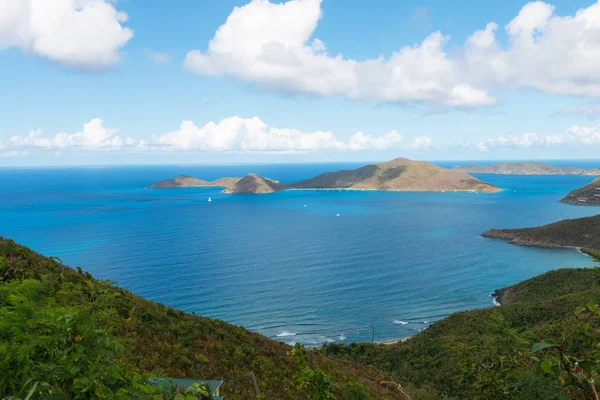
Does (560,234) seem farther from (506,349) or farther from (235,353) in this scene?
(506,349)

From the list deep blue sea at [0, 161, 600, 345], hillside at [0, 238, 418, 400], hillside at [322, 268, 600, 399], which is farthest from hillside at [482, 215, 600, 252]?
hillside at [0, 238, 418, 400]

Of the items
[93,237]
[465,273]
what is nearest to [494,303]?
[465,273]

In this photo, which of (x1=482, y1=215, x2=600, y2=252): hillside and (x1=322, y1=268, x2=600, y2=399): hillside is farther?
(x1=482, y1=215, x2=600, y2=252): hillside

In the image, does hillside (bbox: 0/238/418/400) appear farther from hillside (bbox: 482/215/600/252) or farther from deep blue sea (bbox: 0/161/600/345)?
hillside (bbox: 482/215/600/252)

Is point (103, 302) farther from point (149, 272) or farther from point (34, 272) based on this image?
point (149, 272)

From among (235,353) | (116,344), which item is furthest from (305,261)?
(116,344)

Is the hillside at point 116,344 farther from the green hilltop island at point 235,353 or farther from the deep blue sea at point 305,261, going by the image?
the deep blue sea at point 305,261
